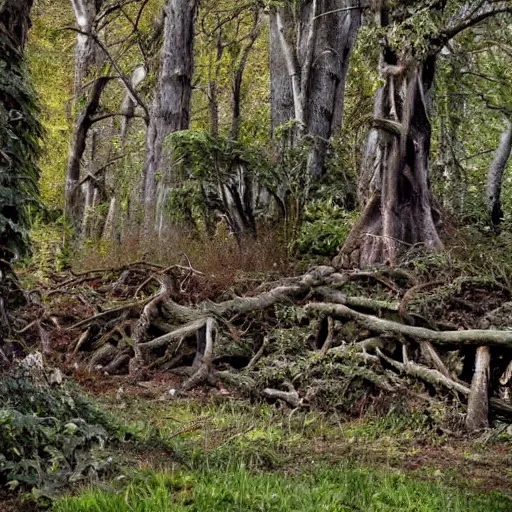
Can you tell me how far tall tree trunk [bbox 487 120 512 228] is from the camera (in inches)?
573

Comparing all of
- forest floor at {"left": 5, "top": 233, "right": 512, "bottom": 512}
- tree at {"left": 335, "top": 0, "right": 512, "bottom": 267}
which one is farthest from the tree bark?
tree at {"left": 335, "top": 0, "right": 512, "bottom": 267}

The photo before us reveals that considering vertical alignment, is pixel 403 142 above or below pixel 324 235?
above

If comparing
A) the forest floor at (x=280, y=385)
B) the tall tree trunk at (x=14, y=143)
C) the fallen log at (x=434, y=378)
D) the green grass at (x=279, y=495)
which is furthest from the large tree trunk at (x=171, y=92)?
the green grass at (x=279, y=495)

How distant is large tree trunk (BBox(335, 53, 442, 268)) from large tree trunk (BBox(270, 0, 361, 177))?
3933 millimetres

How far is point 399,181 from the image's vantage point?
1059 cm

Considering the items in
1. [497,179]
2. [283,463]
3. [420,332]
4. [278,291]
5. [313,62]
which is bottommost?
[283,463]

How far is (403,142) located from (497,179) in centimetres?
513

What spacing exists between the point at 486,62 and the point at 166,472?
1448 centimetres

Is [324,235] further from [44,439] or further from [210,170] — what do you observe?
[44,439]

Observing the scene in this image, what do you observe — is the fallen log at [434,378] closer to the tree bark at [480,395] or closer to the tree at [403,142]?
the tree bark at [480,395]

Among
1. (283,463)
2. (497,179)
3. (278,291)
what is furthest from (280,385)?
(497,179)

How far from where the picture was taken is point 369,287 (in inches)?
367

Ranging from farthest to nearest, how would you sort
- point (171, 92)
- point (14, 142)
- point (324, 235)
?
point (171, 92) → point (324, 235) → point (14, 142)

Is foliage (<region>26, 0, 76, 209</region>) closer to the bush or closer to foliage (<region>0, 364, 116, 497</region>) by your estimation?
the bush
